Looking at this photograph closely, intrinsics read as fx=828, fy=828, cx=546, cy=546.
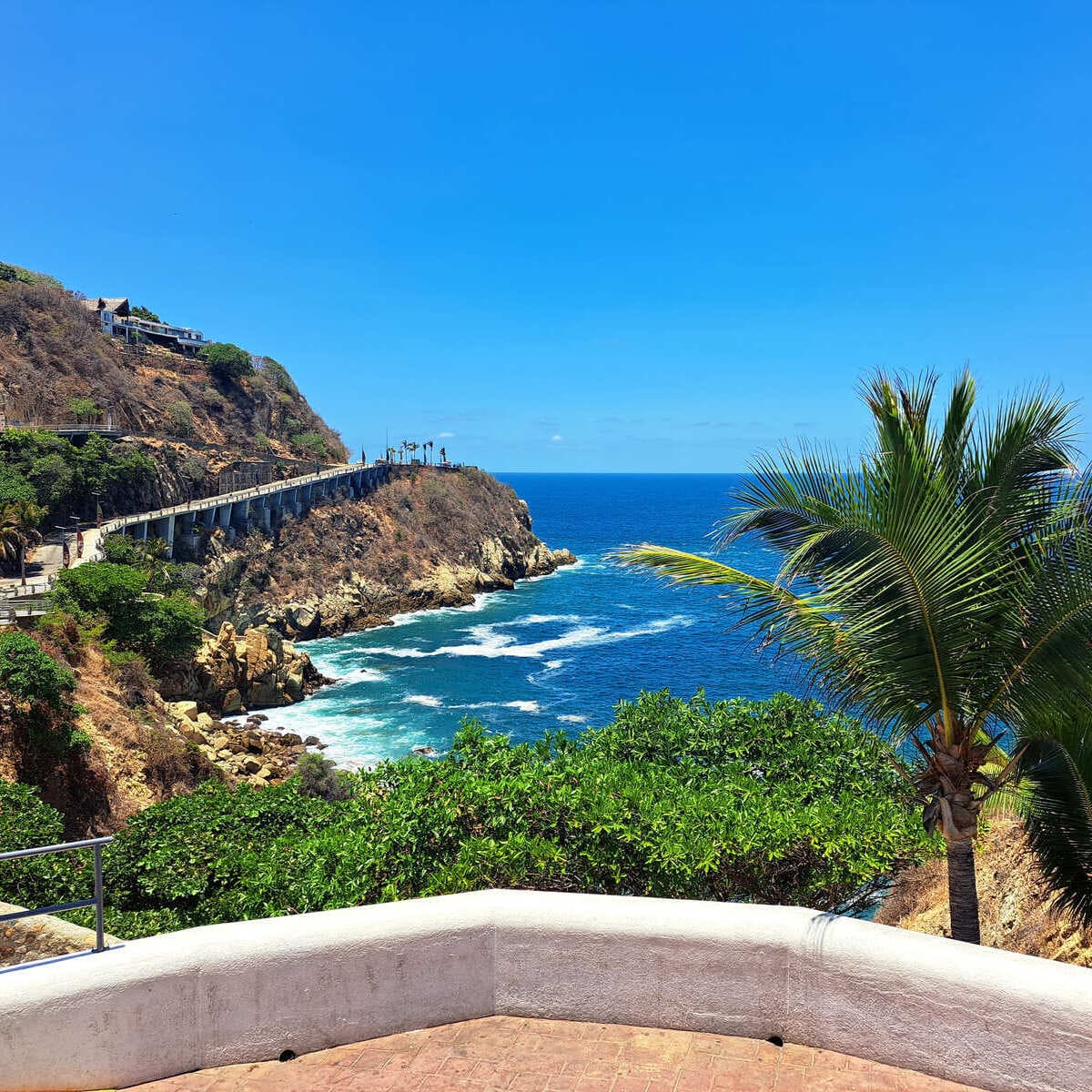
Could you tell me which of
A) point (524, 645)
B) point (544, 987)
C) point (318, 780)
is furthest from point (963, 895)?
point (524, 645)

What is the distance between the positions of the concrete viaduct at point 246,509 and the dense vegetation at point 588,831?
1473 inches

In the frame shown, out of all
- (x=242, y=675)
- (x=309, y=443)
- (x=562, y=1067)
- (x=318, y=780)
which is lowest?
(x=318, y=780)

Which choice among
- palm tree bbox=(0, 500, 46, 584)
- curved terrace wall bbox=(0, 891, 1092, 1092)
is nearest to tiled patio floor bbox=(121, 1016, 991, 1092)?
curved terrace wall bbox=(0, 891, 1092, 1092)

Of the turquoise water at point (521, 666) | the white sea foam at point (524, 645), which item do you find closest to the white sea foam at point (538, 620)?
the turquoise water at point (521, 666)

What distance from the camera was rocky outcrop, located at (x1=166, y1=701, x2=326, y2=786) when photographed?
99.2 ft

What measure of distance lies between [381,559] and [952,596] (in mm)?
65762

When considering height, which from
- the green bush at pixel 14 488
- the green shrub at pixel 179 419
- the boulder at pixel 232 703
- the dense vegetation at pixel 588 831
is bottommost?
the boulder at pixel 232 703

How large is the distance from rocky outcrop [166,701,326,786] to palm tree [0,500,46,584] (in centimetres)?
984

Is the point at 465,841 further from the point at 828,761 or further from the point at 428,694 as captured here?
the point at 428,694

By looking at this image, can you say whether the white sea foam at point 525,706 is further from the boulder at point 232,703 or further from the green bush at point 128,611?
the green bush at point 128,611

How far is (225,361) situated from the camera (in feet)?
259

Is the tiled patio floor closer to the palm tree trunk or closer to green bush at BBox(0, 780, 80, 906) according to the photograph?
the palm tree trunk

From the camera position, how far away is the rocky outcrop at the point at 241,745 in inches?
1191

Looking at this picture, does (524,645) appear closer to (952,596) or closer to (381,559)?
(381,559)
